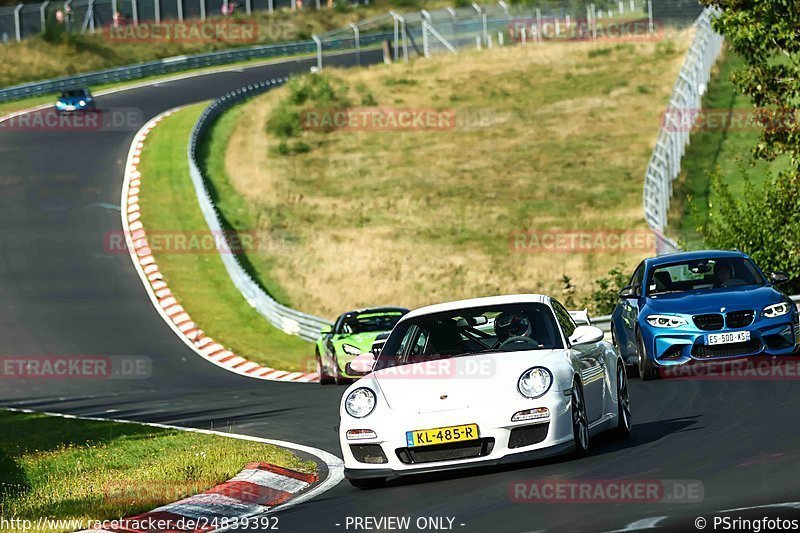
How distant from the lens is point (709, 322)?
1662 cm

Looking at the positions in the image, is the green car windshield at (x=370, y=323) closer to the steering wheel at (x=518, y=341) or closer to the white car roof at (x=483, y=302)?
the white car roof at (x=483, y=302)

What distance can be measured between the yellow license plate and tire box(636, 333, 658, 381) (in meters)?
7.30

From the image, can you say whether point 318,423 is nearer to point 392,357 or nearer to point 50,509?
point 392,357

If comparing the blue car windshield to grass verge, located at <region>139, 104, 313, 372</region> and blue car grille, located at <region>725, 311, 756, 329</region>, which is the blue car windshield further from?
grass verge, located at <region>139, 104, 313, 372</region>

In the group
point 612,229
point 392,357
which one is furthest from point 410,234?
point 392,357

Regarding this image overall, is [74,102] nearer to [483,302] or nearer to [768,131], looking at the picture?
[768,131]

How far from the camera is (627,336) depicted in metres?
18.2

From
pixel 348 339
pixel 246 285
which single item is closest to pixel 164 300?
pixel 246 285

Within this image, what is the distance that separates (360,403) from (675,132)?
28.6 m

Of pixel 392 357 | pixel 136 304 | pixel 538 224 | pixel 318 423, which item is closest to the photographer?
pixel 392 357

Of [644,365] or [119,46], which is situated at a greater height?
[119,46]

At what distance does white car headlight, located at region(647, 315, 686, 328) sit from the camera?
54.9 feet

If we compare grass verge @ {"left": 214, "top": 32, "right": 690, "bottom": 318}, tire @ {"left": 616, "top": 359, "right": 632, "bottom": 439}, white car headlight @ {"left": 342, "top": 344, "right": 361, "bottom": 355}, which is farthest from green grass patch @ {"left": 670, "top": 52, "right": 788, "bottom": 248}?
tire @ {"left": 616, "top": 359, "right": 632, "bottom": 439}

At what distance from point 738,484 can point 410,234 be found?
31.1 meters
